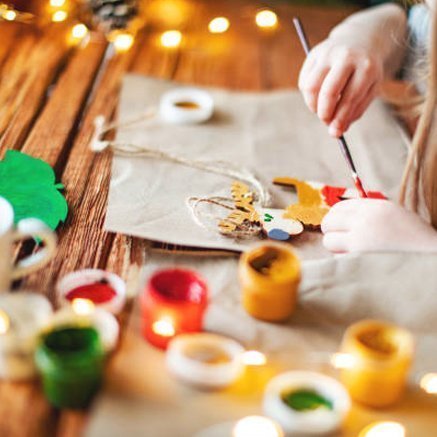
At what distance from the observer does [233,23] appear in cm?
150

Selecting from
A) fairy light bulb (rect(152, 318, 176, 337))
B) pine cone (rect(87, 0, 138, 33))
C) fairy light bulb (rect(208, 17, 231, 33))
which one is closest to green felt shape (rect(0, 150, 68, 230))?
fairy light bulb (rect(152, 318, 176, 337))

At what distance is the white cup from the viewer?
0.68m

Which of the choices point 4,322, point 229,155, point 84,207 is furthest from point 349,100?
point 4,322

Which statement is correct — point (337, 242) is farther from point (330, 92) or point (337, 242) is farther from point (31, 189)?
point (31, 189)

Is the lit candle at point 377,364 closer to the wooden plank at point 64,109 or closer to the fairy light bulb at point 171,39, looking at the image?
the wooden plank at point 64,109

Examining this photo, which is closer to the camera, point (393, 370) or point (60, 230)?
point (393, 370)

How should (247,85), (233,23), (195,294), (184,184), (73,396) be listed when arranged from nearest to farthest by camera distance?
(73,396) → (195,294) → (184,184) → (247,85) → (233,23)

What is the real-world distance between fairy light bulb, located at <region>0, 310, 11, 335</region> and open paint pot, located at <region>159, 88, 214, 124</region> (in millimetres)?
545

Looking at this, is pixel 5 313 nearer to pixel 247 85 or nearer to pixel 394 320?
pixel 394 320

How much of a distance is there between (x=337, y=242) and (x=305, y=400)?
257 mm

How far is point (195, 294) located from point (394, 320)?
0.21 m

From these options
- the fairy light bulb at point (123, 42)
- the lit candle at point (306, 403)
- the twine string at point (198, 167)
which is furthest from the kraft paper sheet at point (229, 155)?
the lit candle at point (306, 403)

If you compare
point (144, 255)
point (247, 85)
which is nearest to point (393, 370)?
point (144, 255)

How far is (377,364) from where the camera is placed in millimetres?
642
